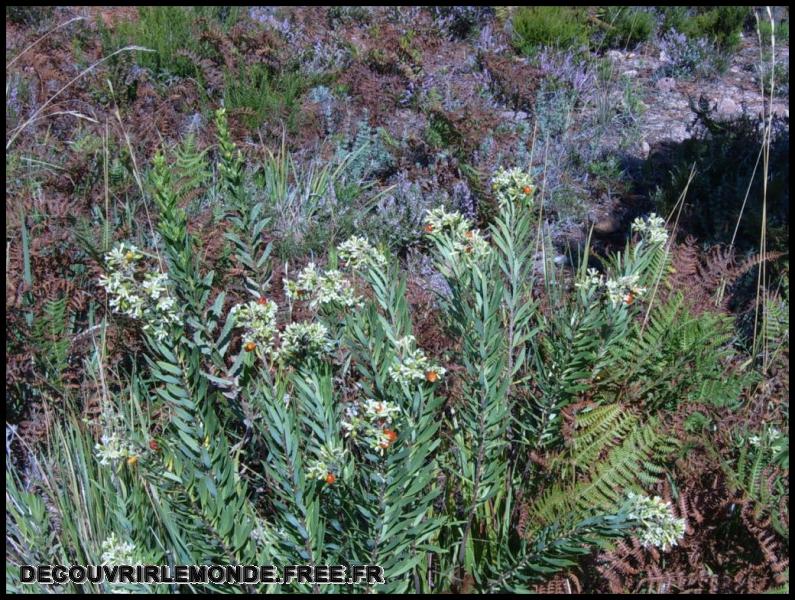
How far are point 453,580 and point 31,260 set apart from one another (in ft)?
7.51

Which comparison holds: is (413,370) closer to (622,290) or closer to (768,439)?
(622,290)

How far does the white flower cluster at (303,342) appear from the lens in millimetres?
1768

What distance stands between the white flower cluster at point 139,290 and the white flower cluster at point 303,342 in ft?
0.93

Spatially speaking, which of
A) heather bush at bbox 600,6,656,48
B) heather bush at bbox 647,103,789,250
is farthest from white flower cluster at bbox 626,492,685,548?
heather bush at bbox 600,6,656,48

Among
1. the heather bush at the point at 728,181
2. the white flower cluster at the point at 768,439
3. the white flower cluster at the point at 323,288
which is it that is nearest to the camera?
the white flower cluster at the point at 323,288

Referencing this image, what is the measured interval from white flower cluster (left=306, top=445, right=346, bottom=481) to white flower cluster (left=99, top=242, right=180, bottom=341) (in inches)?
19.0

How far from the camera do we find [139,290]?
1.84 m

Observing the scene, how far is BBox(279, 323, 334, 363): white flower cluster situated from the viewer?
1.77 meters

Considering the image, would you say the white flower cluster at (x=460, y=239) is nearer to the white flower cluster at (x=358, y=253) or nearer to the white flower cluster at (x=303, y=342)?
the white flower cluster at (x=358, y=253)

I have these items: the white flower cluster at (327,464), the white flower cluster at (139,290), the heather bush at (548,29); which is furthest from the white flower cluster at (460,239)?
the heather bush at (548,29)

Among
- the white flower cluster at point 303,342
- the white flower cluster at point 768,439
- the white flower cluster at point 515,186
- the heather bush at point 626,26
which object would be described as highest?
the white flower cluster at point 515,186

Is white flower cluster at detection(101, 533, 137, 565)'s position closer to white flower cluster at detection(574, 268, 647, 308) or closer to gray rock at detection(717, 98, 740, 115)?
white flower cluster at detection(574, 268, 647, 308)

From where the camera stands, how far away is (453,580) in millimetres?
2096

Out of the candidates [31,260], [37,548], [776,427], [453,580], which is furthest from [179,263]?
[776,427]
